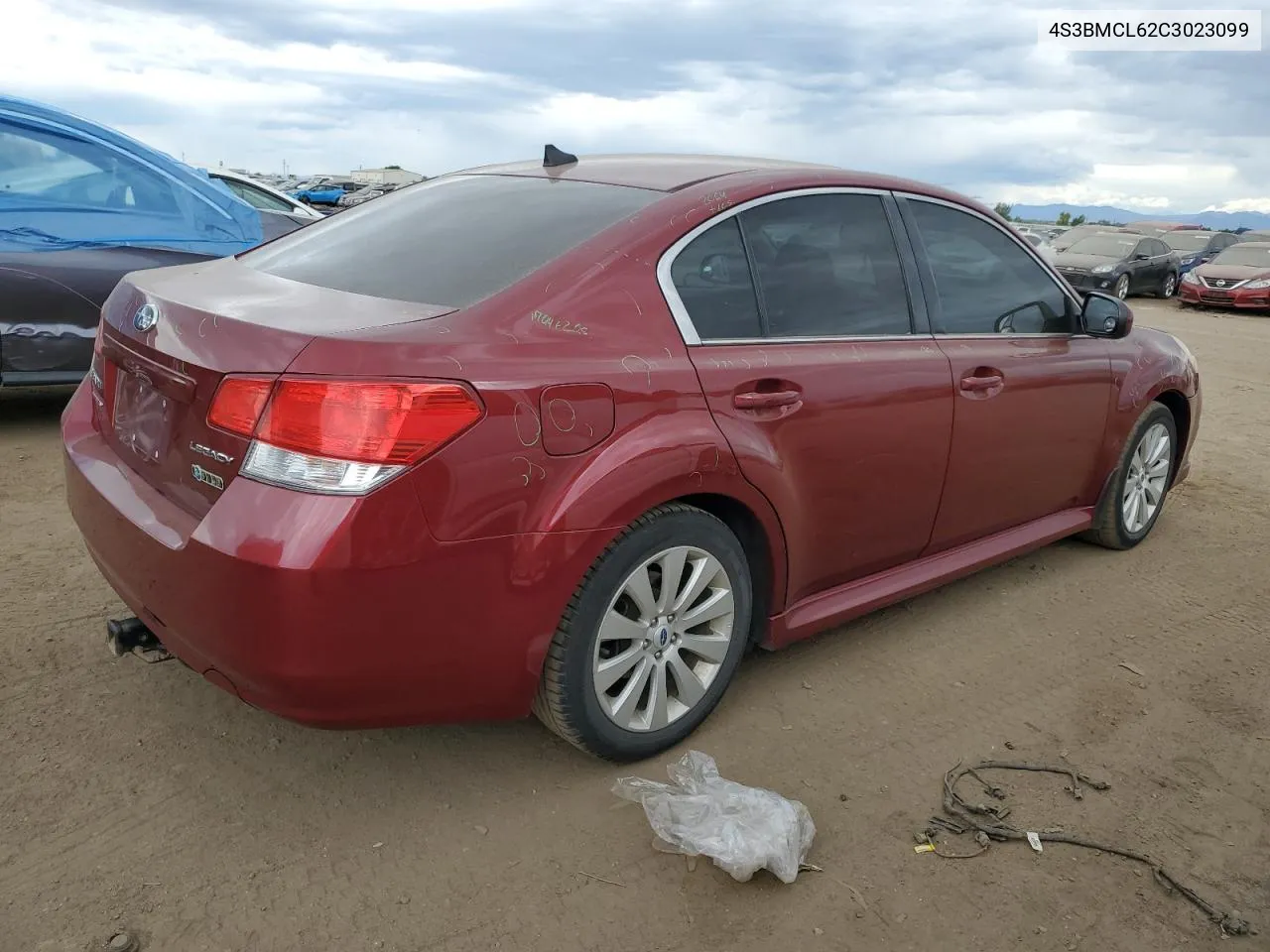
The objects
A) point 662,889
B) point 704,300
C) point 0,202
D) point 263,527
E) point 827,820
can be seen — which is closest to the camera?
point 263,527

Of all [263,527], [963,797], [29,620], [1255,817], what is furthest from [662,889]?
[29,620]

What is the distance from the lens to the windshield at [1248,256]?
19.2 metres

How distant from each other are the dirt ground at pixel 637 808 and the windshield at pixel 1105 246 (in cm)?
1796

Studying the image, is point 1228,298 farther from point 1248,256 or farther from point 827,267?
point 827,267

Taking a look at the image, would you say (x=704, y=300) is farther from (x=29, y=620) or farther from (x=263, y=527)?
(x=29, y=620)

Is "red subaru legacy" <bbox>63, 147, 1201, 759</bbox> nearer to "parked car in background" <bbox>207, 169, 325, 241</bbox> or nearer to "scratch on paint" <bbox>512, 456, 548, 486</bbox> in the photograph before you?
"scratch on paint" <bbox>512, 456, 548, 486</bbox>

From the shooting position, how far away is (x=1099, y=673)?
3.61 m

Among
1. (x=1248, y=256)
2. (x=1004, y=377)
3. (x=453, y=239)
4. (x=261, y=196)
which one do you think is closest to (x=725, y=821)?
(x=453, y=239)

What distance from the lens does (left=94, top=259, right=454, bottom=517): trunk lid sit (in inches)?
92.1

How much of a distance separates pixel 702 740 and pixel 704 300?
4.13ft

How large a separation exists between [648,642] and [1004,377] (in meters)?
1.75

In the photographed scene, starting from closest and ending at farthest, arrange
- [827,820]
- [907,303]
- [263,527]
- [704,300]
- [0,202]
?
[263,527], [827,820], [704,300], [907,303], [0,202]

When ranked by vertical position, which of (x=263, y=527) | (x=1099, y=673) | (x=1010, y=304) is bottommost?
(x=1099, y=673)

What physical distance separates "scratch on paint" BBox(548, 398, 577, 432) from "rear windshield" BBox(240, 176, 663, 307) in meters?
0.34
